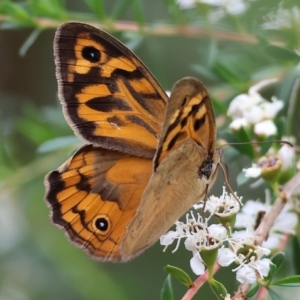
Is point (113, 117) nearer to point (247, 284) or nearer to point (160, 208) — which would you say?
point (160, 208)

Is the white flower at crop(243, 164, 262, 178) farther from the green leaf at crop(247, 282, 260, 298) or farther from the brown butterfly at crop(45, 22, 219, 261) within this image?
the green leaf at crop(247, 282, 260, 298)

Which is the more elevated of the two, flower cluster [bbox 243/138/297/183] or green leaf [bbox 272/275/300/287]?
flower cluster [bbox 243/138/297/183]

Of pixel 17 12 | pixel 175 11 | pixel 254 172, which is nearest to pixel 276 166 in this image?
pixel 254 172

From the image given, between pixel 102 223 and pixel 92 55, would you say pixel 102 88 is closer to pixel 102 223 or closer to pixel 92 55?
pixel 92 55

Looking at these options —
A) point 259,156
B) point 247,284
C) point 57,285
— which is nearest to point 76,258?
point 57,285

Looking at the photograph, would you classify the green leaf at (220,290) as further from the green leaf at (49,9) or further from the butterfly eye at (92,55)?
the green leaf at (49,9)

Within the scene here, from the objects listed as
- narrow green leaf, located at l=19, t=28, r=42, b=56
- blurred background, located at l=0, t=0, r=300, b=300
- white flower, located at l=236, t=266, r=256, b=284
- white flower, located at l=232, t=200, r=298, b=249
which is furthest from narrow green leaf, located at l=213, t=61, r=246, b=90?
white flower, located at l=236, t=266, r=256, b=284
